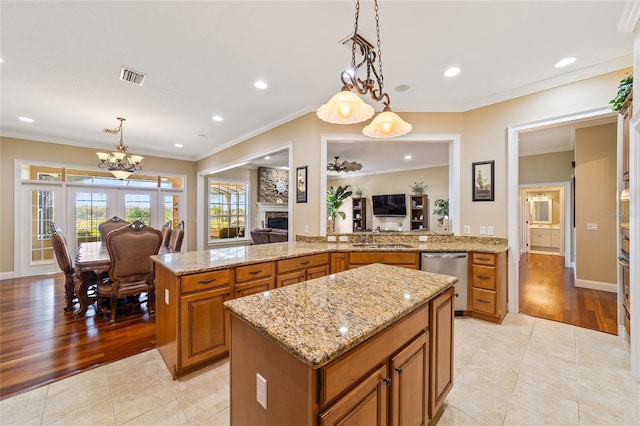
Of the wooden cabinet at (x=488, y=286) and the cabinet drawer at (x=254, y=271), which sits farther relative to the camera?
the wooden cabinet at (x=488, y=286)

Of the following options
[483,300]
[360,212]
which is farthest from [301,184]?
[360,212]

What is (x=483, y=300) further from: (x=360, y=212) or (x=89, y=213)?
(x=89, y=213)

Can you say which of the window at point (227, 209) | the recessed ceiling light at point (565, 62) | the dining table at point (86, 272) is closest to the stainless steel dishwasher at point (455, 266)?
the recessed ceiling light at point (565, 62)

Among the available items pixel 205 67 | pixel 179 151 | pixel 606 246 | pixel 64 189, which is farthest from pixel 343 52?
pixel 64 189

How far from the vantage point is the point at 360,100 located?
5.98ft

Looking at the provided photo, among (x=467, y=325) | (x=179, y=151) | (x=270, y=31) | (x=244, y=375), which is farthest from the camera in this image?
(x=179, y=151)

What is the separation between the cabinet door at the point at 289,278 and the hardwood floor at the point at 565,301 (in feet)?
9.82

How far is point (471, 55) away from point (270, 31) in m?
2.00

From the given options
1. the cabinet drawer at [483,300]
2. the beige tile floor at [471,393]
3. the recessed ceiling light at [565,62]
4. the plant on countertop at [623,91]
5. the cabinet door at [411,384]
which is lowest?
the beige tile floor at [471,393]

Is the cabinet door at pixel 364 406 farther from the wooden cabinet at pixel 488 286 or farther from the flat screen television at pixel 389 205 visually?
the flat screen television at pixel 389 205

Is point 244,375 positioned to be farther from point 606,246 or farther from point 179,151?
point 179,151

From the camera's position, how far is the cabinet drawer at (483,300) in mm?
3048

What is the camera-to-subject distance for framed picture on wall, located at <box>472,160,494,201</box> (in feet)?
11.5

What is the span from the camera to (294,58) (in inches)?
106
